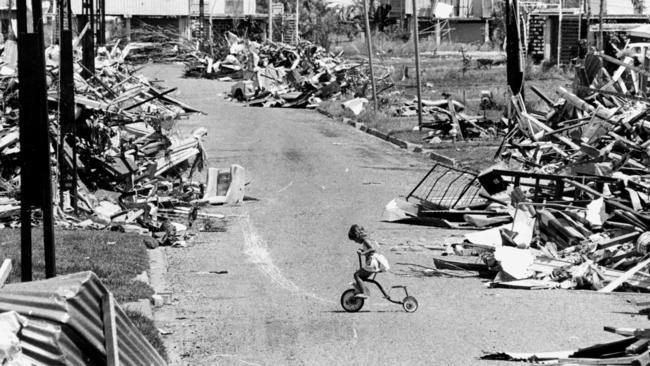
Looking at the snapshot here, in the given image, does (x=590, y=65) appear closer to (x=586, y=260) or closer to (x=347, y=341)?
(x=586, y=260)

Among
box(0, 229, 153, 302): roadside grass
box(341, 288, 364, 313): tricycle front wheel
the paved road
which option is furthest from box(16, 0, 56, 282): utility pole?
box(341, 288, 364, 313): tricycle front wheel

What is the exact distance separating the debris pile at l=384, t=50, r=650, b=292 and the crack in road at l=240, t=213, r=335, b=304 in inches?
79.3

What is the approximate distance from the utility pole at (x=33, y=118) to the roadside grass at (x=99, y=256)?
8.98 ft

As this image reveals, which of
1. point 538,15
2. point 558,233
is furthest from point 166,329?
point 538,15

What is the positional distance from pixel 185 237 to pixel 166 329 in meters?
5.72

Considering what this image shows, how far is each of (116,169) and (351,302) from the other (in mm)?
9384

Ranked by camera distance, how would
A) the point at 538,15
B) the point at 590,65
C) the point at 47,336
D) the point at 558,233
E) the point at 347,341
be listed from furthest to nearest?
the point at 538,15
the point at 590,65
the point at 558,233
the point at 347,341
the point at 47,336

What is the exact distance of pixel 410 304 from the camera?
11.6 m

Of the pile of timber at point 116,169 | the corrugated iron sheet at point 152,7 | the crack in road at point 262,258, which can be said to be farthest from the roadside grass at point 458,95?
the corrugated iron sheet at point 152,7

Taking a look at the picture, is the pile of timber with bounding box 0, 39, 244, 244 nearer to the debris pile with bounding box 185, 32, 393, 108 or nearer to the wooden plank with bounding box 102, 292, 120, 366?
the wooden plank with bounding box 102, 292, 120, 366

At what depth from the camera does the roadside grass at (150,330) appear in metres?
9.70

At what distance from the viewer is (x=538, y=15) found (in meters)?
59.3

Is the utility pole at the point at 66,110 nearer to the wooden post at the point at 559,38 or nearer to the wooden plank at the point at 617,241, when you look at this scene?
the wooden plank at the point at 617,241

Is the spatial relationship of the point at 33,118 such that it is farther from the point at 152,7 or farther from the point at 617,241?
the point at 152,7
